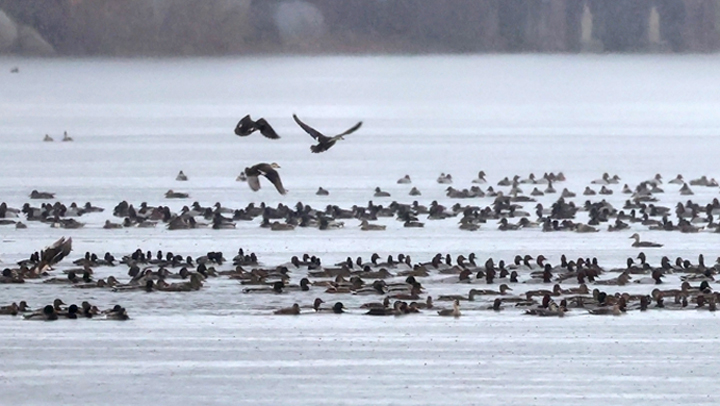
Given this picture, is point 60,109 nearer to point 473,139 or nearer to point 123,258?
point 473,139

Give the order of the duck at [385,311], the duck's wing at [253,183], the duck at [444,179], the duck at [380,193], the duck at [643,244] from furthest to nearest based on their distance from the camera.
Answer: the duck at [444,179] < the duck at [380,193] < the duck at [643,244] < the duck at [385,311] < the duck's wing at [253,183]

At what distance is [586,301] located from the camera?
15391 mm

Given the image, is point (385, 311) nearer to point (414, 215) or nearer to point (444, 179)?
point (414, 215)

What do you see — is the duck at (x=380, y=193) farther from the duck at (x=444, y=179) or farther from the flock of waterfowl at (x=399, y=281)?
the flock of waterfowl at (x=399, y=281)

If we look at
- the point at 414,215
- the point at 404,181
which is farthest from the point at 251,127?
the point at 404,181

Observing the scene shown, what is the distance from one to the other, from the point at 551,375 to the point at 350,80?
124186mm

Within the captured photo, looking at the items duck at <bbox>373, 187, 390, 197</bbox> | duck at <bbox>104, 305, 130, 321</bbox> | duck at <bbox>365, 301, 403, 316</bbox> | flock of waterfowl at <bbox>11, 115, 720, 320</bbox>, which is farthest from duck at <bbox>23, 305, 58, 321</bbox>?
duck at <bbox>373, 187, 390, 197</bbox>

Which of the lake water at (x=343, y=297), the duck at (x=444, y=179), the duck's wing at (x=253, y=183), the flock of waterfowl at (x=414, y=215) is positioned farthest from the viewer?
the duck at (x=444, y=179)

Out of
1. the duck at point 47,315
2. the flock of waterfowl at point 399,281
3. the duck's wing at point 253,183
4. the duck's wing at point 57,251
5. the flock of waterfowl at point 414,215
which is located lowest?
the duck at point 47,315

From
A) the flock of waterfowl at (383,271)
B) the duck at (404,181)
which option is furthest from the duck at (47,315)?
the duck at (404,181)

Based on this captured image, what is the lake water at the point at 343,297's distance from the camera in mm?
12188

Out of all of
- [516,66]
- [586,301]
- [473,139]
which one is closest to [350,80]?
[516,66]

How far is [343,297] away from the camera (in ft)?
51.9

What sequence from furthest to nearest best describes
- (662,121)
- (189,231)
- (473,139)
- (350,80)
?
(350,80) → (662,121) → (473,139) → (189,231)
